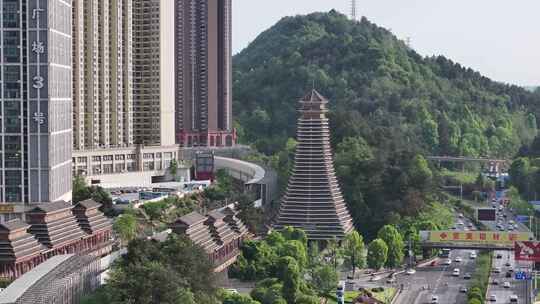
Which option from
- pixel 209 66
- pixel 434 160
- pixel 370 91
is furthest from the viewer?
pixel 370 91

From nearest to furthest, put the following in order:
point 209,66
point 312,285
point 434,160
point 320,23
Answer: point 312,285 → point 209,66 → point 434,160 → point 320,23

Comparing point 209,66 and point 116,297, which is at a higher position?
point 209,66

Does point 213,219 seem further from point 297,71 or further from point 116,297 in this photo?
point 297,71

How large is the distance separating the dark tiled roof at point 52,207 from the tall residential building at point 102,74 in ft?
113

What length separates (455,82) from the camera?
177000 millimetres

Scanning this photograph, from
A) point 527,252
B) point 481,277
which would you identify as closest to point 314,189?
point 481,277

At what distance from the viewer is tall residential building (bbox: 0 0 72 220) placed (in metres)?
69.6

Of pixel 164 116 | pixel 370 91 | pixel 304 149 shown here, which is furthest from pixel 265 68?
pixel 304 149

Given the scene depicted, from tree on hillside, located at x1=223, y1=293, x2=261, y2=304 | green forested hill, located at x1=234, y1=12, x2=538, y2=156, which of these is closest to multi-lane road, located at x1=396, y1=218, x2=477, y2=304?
tree on hillside, located at x1=223, y1=293, x2=261, y2=304

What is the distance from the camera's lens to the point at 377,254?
8194cm

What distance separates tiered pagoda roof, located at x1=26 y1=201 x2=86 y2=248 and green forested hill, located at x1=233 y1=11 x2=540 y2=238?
57827mm

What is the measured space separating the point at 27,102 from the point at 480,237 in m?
32.6

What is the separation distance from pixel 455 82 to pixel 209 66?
194 ft

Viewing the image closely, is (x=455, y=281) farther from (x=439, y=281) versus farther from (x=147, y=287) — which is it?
(x=147, y=287)
